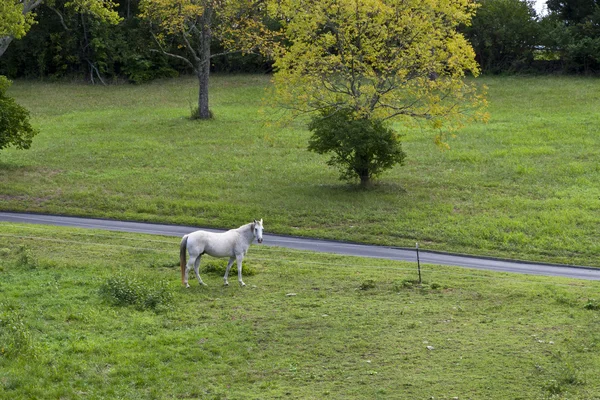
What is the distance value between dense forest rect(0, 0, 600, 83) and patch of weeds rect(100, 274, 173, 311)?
50.9 meters

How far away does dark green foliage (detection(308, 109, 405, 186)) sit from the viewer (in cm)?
3556

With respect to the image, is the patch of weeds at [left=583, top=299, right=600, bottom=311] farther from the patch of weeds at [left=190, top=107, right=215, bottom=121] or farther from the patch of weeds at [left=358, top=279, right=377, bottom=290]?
the patch of weeds at [left=190, top=107, right=215, bottom=121]

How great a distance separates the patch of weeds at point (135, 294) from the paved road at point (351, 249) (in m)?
10.4

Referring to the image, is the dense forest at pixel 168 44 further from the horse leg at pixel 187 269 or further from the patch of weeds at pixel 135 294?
the patch of weeds at pixel 135 294

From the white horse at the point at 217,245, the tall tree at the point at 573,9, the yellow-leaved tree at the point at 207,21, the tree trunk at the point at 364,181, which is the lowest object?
the tree trunk at the point at 364,181

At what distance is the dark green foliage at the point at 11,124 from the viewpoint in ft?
128

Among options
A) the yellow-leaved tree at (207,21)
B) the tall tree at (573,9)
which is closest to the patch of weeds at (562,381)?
the yellow-leaved tree at (207,21)

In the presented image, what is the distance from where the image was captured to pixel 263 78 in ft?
232

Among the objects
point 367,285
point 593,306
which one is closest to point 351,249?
point 367,285

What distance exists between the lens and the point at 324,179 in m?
39.7

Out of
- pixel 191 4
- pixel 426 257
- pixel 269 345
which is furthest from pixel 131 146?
pixel 269 345

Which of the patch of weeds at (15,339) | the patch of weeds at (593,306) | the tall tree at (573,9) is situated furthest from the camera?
the tall tree at (573,9)

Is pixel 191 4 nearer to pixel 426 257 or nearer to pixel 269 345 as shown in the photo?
pixel 426 257

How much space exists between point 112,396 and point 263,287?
7.33 m
